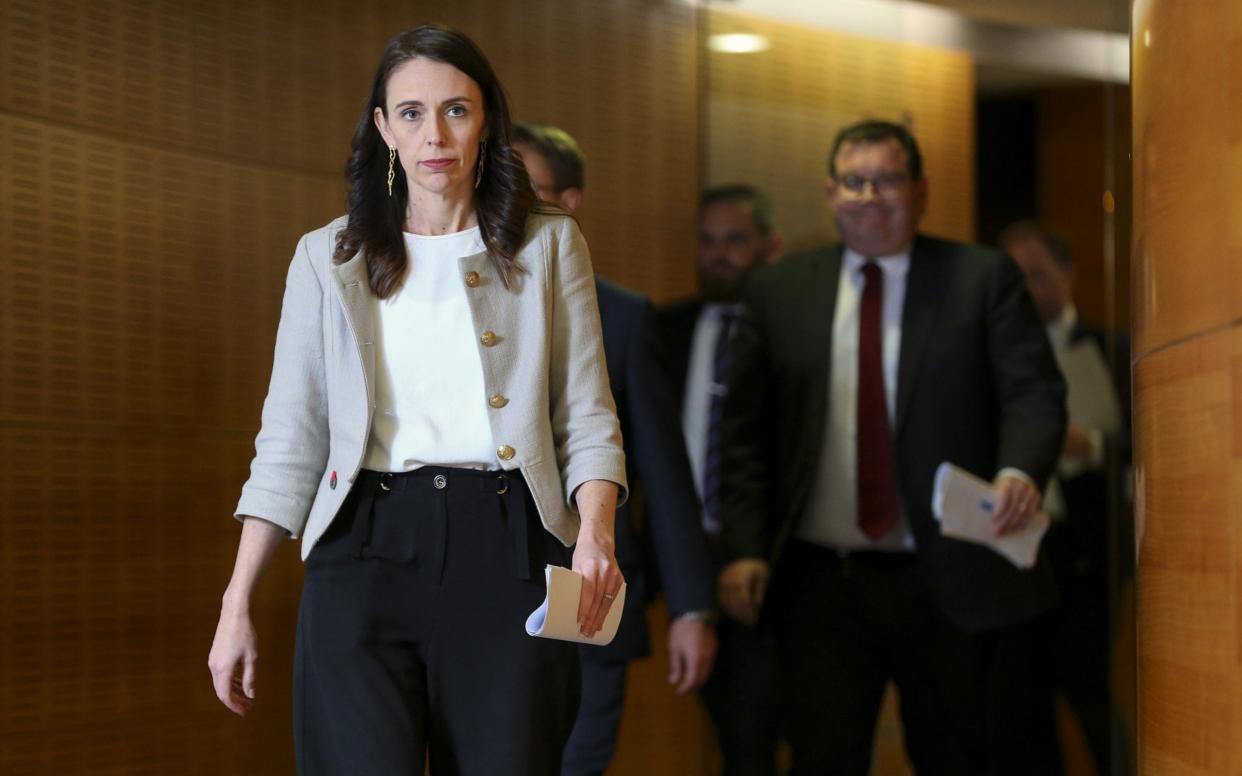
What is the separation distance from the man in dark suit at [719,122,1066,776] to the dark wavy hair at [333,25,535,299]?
6.00ft

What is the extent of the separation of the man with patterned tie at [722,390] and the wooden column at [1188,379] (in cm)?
155

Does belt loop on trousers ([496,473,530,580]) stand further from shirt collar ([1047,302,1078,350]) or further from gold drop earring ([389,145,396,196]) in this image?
shirt collar ([1047,302,1078,350])

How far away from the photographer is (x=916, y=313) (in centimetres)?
428

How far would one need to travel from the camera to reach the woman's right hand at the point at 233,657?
2.42m

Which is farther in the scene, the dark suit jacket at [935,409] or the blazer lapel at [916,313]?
the blazer lapel at [916,313]

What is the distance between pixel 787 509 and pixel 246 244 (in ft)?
5.21

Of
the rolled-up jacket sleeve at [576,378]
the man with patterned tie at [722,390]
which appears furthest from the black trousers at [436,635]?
the man with patterned tie at [722,390]

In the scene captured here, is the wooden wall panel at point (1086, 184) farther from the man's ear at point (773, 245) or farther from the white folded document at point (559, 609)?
the white folded document at point (559, 609)

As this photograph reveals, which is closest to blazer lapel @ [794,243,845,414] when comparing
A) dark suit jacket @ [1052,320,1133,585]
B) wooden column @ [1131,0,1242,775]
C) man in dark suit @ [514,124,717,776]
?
man in dark suit @ [514,124,717,776]

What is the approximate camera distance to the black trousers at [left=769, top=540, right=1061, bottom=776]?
418 cm

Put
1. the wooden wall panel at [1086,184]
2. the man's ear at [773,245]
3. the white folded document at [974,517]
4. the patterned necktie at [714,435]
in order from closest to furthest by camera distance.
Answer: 1. the white folded document at [974,517]
2. the patterned necktie at [714,435]
3. the man's ear at [773,245]
4. the wooden wall panel at [1086,184]

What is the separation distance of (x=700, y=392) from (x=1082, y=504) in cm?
221

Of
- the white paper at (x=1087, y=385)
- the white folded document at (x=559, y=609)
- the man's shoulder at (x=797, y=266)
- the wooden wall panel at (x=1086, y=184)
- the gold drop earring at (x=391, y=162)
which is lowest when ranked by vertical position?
the white folded document at (x=559, y=609)

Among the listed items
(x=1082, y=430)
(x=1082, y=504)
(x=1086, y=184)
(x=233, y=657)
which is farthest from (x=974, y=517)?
(x=1086, y=184)
